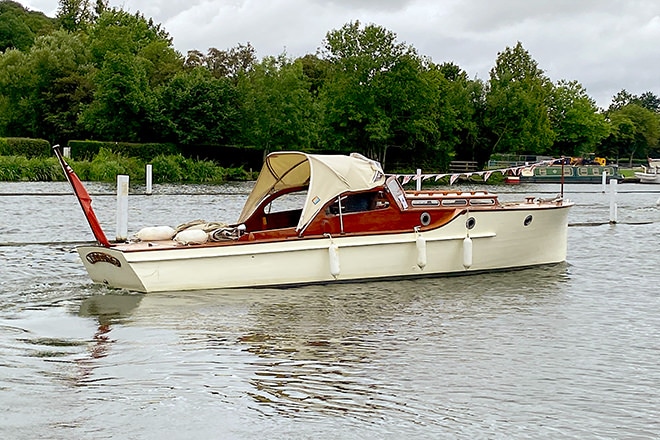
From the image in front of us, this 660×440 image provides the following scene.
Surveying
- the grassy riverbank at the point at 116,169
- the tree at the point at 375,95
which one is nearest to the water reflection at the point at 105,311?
the grassy riverbank at the point at 116,169

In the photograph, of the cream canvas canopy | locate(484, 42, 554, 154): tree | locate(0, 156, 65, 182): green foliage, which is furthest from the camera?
locate(484, 42, 554, 154): tree

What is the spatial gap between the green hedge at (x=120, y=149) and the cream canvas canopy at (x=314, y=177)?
137ft

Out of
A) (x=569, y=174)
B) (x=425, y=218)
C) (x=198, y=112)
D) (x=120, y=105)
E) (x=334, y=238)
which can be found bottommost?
(x=334, y=238)

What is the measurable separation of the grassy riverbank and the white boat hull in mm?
36194

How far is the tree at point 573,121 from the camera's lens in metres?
93.7

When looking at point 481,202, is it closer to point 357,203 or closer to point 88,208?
point 357,203

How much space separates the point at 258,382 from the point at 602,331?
522cm

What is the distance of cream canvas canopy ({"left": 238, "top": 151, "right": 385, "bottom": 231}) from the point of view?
47.6 ft

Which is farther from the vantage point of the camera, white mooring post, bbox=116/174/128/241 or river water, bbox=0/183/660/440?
white mooring post, bbox=116/174/128/241

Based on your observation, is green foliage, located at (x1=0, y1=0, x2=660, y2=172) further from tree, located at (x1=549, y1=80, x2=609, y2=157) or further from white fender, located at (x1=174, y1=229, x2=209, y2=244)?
white fender, located at (x1=174, y1=229, x2=209, y2=244)

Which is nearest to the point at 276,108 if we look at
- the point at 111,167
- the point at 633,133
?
the point at 111,167

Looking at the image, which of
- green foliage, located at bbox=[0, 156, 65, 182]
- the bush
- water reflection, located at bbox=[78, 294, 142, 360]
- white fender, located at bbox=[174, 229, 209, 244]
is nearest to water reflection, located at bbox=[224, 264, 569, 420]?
white fender, located at bbox=[174, 229, 209, 244]

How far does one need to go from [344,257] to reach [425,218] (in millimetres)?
1778

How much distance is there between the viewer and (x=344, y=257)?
1460 cm
